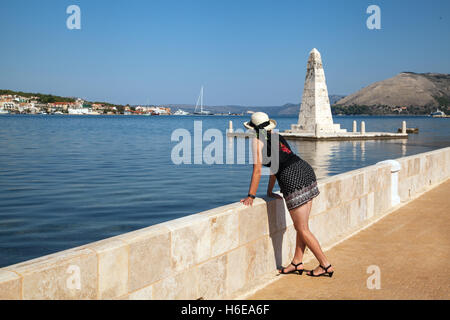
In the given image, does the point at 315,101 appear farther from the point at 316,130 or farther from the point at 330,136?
the point at 330,136

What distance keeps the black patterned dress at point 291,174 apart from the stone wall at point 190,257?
0.38 meters

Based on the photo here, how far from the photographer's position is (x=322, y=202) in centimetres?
614

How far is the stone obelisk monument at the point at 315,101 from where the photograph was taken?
42719 millimetres

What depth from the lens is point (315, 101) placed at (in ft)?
142

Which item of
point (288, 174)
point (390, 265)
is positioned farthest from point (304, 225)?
point (390, 265)

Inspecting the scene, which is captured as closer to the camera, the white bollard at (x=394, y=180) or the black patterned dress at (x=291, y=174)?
the black patterned dress at (x=291, y=174)

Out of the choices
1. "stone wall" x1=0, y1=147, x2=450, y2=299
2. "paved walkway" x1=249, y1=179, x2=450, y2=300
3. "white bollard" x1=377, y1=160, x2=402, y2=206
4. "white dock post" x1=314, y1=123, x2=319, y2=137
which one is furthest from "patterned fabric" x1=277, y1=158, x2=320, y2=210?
"white dock post" x1=314, y1=123, x2=319, y2=137

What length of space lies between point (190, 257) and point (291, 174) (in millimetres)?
1290

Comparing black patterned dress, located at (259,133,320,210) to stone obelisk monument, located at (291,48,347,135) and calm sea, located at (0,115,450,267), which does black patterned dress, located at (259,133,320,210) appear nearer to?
calm sea, located at (0,115,450,267)

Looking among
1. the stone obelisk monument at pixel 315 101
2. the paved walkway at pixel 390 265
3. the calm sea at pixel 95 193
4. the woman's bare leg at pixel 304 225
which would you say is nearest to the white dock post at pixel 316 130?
the stone obelisk monument at pixel 315 101

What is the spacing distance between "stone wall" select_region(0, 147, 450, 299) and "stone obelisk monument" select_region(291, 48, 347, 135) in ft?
122

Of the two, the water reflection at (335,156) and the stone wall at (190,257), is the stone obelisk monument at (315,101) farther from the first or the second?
the stone wall at (190,257)
